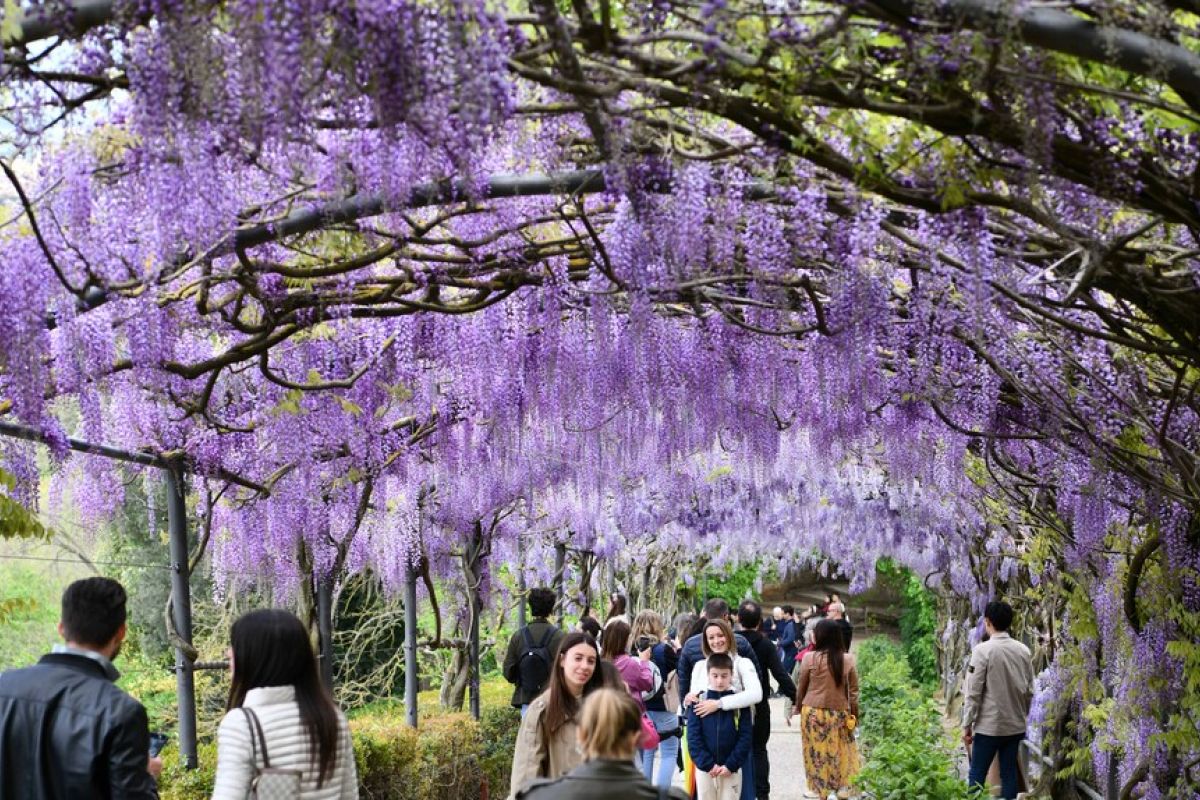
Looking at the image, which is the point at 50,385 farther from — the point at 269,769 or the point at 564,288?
the point at 269,769

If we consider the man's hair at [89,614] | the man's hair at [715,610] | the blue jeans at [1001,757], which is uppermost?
the man's hair at [89,614]

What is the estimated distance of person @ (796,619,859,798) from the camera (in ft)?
26.0

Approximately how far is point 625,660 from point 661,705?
807mm

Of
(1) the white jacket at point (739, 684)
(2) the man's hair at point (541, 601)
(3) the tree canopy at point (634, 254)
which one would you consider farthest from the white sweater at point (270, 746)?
(2) the man's hair at point (541, 601)

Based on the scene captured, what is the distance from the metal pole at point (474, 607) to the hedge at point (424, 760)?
0.54m

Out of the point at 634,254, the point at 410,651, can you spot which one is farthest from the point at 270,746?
the point at 410,651

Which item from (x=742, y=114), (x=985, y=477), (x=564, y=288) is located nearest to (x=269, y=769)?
(x=742, y=114)

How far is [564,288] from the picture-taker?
6105mm

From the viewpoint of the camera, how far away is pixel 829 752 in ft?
26.2

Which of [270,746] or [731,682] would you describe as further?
[731,682]

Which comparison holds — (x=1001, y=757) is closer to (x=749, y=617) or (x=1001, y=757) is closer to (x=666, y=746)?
(x=749, y=617)

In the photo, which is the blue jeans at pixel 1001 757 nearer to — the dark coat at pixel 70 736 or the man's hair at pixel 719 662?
the man's hair at pixel 719 662

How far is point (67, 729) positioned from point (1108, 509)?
5683 mm

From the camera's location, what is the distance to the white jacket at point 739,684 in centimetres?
711
